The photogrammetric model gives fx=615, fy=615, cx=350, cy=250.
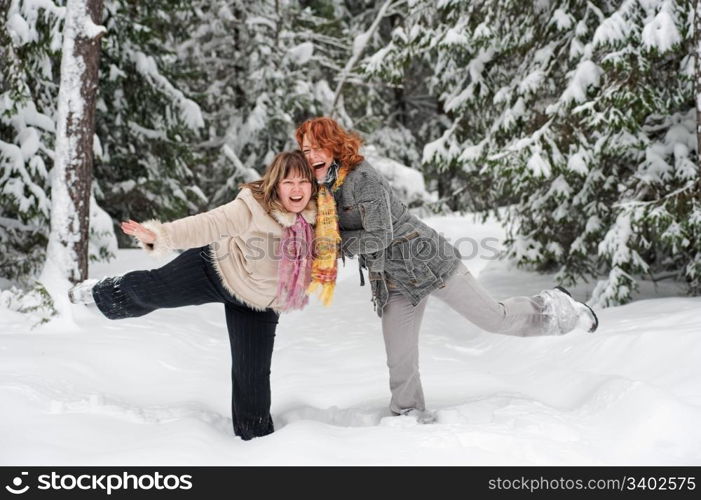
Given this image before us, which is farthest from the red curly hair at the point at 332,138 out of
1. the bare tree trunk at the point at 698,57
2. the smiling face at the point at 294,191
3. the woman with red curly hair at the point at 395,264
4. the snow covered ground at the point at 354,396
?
the bare tree trunk at the point at 698,57

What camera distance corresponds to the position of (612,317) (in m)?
5.98

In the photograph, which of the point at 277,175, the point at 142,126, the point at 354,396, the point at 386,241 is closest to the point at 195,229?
the point at 277,175

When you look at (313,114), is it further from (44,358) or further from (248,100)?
(44,358)

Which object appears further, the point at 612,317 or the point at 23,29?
the point at 23,29

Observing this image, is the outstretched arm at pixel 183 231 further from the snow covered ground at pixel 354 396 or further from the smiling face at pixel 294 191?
the snow covered ground at pixel 354 396

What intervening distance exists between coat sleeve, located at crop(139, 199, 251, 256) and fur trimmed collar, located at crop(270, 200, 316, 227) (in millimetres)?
190

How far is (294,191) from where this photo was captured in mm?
3389

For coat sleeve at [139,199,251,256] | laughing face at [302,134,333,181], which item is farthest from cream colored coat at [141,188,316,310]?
laughing face at [302,134,333,181]

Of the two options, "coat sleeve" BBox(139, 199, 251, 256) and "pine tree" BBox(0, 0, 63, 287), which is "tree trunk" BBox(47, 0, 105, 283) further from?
"coat sleeve" BBox(139, 199, 251, 256)

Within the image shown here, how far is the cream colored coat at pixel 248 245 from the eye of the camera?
130 inches

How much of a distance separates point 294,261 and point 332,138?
0.74m
